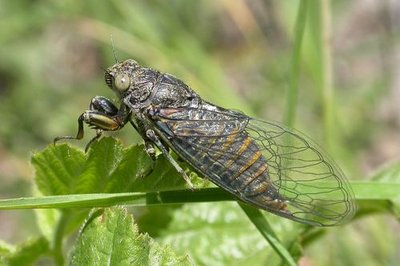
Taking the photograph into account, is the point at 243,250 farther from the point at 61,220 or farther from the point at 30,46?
the point at 30,46

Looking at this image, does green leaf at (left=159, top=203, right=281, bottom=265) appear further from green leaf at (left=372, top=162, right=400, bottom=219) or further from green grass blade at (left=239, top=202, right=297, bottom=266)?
green leaf at (left=372, top=162, right=400, bottom=219)

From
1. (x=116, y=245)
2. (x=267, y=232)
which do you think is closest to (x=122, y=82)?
(x=267, y=232)

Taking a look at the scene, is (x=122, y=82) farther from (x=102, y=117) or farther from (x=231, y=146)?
(x=231, y=146)

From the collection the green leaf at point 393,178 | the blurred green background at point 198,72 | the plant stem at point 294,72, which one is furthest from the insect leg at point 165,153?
the blurred green background at point 198,72

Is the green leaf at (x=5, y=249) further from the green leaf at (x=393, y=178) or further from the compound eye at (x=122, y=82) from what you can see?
the green leaf at (x=393, y=178)

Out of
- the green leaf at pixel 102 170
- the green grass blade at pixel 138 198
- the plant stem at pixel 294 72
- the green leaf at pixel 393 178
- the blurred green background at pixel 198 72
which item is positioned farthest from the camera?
the blurred green background at pixel 198 72
